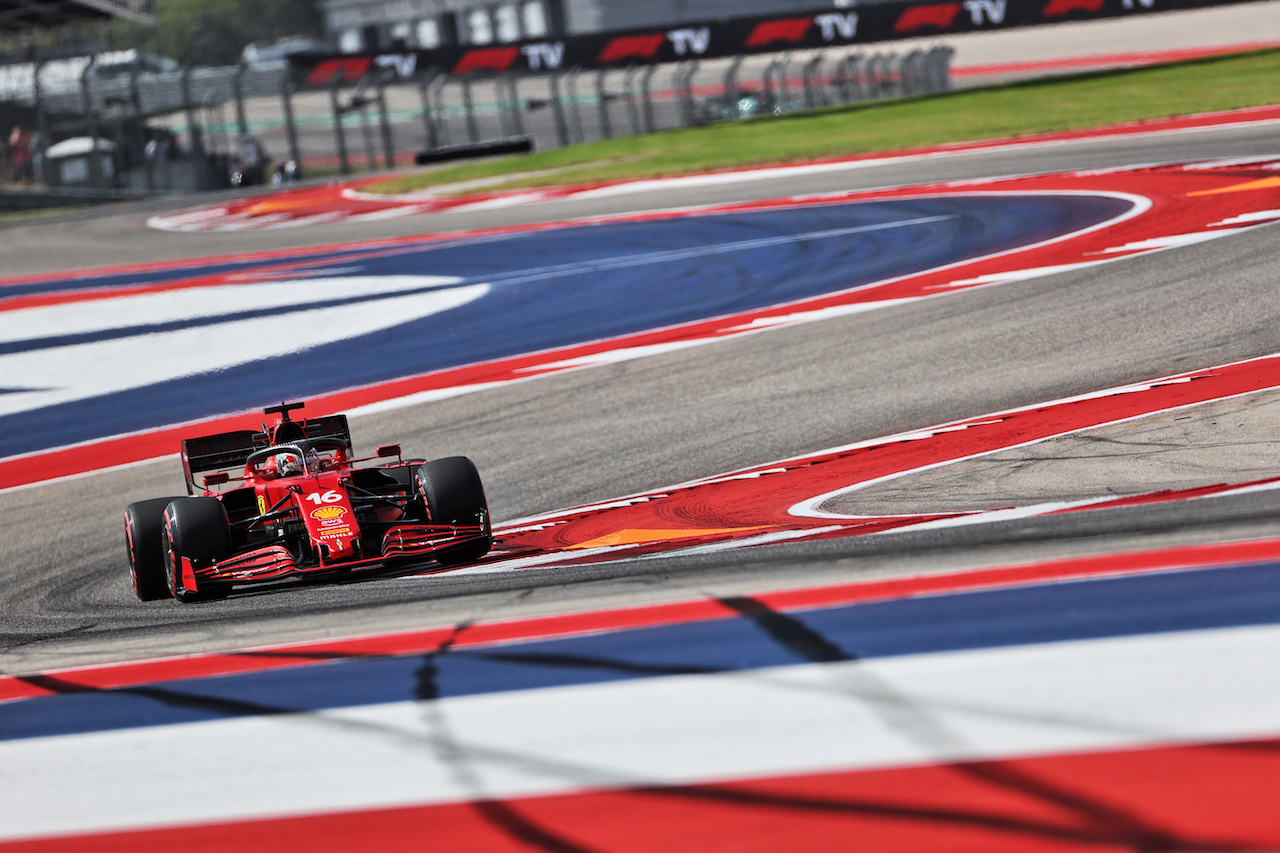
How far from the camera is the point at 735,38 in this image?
34594 millimetres

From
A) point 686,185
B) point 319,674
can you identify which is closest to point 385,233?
point 686,185

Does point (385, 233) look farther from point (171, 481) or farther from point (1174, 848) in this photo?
point (1174, 848)

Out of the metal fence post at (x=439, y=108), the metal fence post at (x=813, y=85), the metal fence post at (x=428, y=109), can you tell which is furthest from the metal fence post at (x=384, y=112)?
the metal fence post at (x=813, y=85)

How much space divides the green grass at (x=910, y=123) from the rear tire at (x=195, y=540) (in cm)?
1638

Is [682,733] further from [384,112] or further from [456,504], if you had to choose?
[384,112]

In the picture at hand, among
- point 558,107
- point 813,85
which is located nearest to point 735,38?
point 813,85

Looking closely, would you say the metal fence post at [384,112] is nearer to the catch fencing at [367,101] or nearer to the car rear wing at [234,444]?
the catch fencing at [367,101]

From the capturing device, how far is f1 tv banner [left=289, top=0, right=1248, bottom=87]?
33.4 m

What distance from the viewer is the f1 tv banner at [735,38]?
110 feet

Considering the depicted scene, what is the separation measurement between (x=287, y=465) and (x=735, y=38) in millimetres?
29997

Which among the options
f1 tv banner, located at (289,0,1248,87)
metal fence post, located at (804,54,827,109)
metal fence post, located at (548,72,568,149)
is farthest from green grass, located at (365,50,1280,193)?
f1 tv banner, located at (289,0,1248,87)

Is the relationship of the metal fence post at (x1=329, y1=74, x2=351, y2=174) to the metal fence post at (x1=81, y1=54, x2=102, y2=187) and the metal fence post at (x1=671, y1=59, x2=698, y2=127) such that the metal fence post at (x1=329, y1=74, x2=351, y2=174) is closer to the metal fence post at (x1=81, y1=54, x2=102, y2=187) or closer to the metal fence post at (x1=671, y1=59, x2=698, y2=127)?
the metal fence post at (x1=81, y1=54, x2=102, y2=187)

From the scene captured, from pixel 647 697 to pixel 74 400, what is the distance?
A: 1025 cm

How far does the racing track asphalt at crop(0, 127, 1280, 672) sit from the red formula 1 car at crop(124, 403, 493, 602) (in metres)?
0.21
